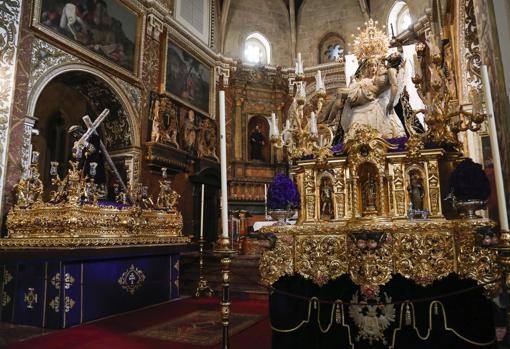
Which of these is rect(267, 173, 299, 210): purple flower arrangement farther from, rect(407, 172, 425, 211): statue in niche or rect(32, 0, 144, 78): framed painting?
rect(32, 0, 144, 78): framed painting

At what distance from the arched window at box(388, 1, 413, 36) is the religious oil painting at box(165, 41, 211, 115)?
23.0 feet

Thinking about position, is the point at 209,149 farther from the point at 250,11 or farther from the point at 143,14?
the point at 250,11

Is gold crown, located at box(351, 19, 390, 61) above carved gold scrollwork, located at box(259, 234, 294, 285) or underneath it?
above

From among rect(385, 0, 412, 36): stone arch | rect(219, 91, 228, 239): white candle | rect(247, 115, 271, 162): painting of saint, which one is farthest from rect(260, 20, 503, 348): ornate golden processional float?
rect(385, 0, 412, 36): stone arch

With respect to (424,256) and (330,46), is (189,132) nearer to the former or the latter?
(330,46)

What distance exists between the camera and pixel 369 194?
355cm

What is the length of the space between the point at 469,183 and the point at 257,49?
1508cm

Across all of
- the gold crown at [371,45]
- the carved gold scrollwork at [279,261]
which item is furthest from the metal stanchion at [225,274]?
the gold crown at [371,45]

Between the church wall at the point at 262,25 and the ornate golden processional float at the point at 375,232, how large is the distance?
13.0 m

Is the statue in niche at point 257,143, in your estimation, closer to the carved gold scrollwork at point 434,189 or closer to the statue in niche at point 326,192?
the statue in niche at point 326,192

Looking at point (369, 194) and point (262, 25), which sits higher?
point (262, 25)

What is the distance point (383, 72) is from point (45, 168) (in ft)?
33.3

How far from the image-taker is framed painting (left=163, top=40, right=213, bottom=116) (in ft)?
38.5

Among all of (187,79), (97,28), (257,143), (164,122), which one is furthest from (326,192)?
(257,143)
